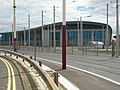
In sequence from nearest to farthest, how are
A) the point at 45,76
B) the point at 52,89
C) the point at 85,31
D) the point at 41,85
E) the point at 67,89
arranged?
the point at 52,89 → the point at 45,76 → the point at 67,89 → the point at 41,85 → the point at 85,31

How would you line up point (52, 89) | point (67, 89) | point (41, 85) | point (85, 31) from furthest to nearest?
point (85, 31), point (41, 85), point (67, 89), point (52, 89)

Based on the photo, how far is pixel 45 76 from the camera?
35.7 feet

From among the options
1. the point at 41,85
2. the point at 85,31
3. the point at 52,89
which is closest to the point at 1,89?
the point at 41,85

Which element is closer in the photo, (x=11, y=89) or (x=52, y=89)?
(x=52, y=89)

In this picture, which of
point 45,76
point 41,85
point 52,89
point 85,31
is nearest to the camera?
point 52,89

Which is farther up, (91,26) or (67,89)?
(91,26)

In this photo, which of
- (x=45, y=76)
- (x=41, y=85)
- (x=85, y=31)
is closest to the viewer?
(x=45, y=76)

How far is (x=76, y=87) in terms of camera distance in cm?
1198

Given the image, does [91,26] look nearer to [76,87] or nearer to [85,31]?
[85,31]

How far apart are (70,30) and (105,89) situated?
106m

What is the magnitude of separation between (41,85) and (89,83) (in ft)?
6.83

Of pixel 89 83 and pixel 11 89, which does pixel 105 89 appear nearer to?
pixel 89 83

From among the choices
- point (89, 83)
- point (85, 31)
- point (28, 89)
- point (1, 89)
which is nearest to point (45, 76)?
point (28, 89)

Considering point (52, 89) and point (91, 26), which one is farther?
point (91, 26)
